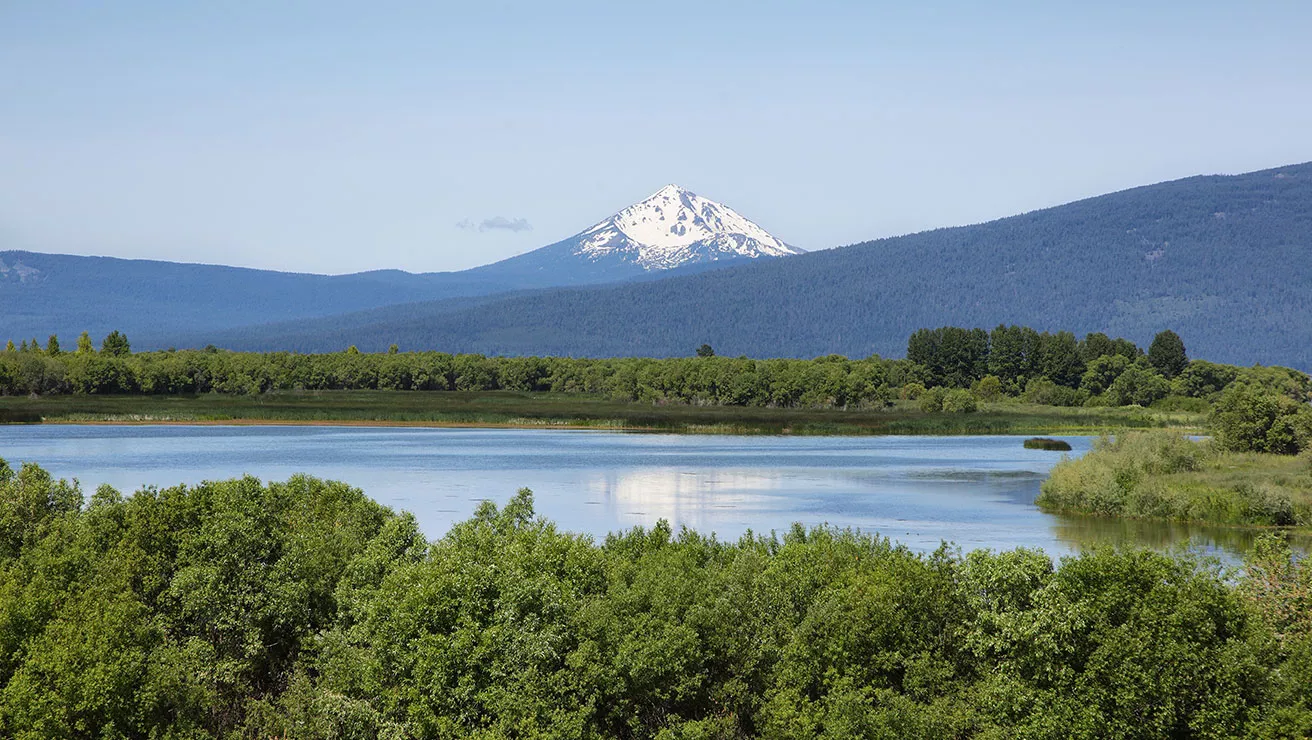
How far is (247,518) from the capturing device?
2508 cm

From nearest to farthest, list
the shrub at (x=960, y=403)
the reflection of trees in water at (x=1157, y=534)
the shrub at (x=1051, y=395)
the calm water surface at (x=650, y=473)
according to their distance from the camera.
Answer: the reflection of trees in water at (x=1157, y=534) → the calm water surface at (x=650, y=473) → the shrub at (x=960, y=403) → the shrub at (x=1051, y=395)

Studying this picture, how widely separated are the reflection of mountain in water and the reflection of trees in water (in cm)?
1192

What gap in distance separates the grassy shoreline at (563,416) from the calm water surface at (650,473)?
309 centimetres

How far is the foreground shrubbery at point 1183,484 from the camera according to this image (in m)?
47.6

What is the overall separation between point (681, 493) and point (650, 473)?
33.7 ft

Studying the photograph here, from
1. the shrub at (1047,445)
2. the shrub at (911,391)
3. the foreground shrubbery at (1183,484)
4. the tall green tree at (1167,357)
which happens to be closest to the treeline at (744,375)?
the tall green tree at (1167,357)

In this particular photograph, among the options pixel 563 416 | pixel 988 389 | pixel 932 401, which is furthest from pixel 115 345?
pixel 988 389

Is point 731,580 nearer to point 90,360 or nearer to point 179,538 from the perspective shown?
point 179,538

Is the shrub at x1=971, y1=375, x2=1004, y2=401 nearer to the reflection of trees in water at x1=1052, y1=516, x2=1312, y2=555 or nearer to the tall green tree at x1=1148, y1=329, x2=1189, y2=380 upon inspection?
the tall green tree at x1=1148, y1=329, x2=1189, y2=380

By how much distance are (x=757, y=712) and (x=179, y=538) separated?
1114 cm

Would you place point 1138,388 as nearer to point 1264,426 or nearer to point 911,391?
point 911,391

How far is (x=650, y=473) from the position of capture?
68.8 meters

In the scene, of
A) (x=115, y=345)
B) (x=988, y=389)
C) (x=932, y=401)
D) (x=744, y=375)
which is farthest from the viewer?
(x=115, y=345)

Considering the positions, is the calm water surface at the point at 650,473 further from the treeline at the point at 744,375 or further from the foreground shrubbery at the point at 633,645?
the treeline at the point at 744,375
